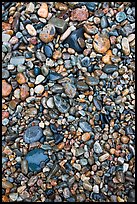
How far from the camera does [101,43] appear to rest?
6.64ft

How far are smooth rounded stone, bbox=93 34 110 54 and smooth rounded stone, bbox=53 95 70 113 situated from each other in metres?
0.31

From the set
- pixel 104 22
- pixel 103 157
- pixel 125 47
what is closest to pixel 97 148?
pixel 103 157

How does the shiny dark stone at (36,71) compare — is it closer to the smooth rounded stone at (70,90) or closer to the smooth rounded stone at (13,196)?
the smooth rounded stone at (70,90)

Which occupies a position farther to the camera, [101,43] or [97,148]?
[101,43]

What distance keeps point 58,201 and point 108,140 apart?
364 millimetres

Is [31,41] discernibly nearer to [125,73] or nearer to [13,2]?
[13,2]

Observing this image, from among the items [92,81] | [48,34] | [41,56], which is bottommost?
[92,81]

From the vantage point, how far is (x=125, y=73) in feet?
6.57

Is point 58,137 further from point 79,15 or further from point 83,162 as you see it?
point 79,15

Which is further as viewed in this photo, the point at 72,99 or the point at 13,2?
the point at 13,2

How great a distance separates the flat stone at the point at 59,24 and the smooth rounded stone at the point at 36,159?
608 millimetres

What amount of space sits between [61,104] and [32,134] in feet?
0.65

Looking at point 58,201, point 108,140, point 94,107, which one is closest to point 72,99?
point 94,107

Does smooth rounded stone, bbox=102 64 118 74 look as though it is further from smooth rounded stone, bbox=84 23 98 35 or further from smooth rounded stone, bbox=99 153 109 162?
smooth rounded stone, bbox=99 153 109 162
